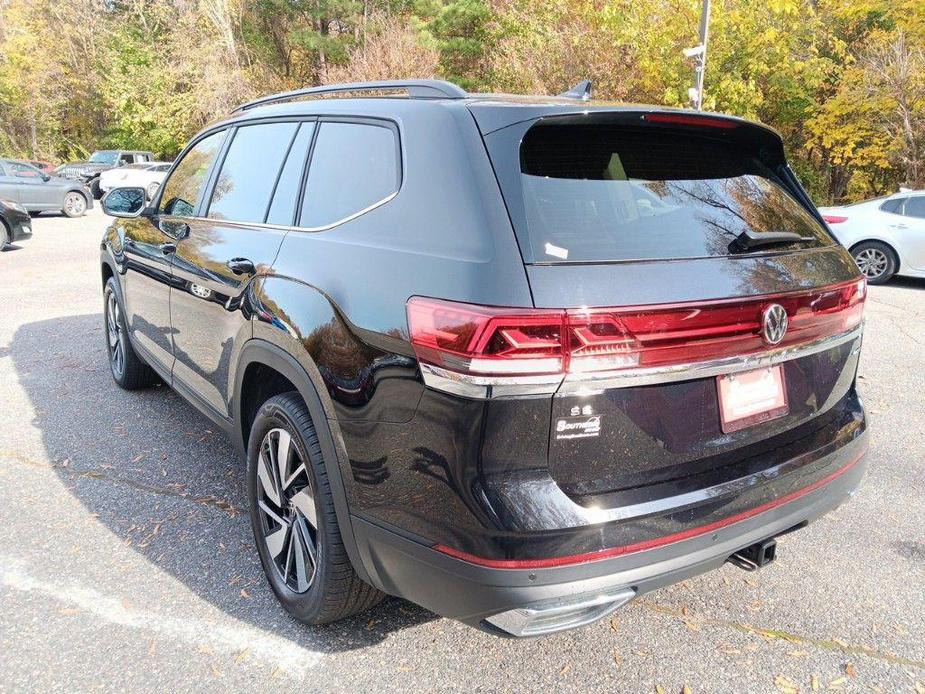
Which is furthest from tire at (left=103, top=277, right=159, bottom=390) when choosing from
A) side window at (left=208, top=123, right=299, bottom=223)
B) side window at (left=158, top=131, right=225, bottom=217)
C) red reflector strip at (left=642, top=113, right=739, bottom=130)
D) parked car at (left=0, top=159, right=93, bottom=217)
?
parked car at (left=0, top=159, right=93, bottom=217)

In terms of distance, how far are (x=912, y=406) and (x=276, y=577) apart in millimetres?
4562

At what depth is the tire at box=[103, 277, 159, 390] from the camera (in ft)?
16.3

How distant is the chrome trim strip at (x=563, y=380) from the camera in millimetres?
1796

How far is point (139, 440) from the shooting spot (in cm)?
431

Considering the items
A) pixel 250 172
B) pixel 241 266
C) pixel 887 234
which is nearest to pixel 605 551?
pixel 241 266

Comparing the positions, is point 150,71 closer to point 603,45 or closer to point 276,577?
point 603,45

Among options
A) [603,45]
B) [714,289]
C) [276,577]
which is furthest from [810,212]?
[603,45]

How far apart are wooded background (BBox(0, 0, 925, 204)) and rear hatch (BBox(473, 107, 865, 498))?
1735 cm

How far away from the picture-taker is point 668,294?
1.92m

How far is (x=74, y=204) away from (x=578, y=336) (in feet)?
69.4

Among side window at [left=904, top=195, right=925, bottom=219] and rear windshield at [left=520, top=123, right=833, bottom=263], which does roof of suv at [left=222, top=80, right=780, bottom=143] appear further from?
side window at [left=904, top=195, right=925, bottom=219]

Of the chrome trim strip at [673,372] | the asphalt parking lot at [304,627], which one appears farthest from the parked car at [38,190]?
the chrome trim strip at [673,372]

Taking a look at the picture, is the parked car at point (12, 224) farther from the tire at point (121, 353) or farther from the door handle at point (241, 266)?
the door handle at point (241, 266)

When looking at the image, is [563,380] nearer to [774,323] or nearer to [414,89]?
[774,323]
